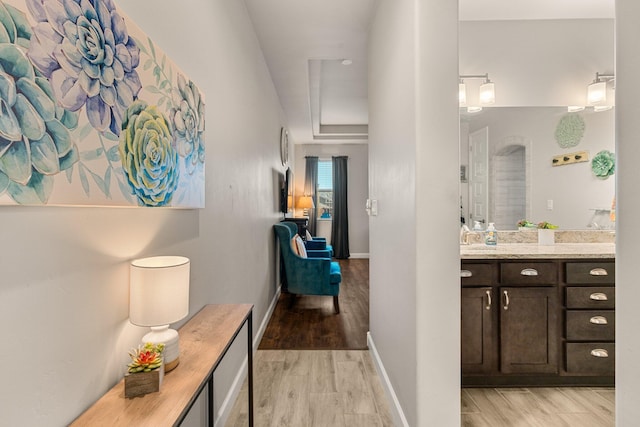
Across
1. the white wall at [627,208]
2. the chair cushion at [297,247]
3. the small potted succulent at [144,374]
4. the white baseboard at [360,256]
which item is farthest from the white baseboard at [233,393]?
the white baseboard at [360,256]

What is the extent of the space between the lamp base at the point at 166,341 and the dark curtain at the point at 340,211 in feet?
20.7

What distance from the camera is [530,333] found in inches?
81.9

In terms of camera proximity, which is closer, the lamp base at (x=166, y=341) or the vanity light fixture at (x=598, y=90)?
the lamp base at (x=166, y=341)

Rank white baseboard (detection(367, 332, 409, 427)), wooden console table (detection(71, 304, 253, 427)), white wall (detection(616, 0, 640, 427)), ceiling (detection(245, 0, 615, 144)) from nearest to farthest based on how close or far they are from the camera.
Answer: white wall (detection(616, 0, 640, 427)) → wooden console table (detection(71, 304, 253, 427)) → white baseboard (detection(367, 332, 409, 427)) → ceiling (detection(245, 0, 615, 144))

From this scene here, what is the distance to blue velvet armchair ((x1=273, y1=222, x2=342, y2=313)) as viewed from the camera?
11.8 feet

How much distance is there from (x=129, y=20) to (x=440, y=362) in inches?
67.3

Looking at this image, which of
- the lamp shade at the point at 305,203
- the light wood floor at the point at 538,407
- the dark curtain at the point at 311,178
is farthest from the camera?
the dark curtain at the point at 311,178

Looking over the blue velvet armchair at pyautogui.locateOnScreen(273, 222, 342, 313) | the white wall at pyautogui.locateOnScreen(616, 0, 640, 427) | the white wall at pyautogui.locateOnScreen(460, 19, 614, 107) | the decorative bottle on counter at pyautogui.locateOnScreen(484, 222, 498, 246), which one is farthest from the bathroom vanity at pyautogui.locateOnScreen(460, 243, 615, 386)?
the blue velvet armchair at pyautogui.locateOnScreen(273, 222, 342, 313)

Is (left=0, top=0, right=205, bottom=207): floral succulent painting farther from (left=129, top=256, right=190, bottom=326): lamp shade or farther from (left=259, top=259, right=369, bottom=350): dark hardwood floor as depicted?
(left=259, top=259, right=369, bottom=350): dark hardwood floor

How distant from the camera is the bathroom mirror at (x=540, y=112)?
2.60 meters

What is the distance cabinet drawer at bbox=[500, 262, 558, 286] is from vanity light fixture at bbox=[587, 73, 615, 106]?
A: 1566 millimetres

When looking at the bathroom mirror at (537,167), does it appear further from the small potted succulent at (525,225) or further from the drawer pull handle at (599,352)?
the drawer pull handle at (599,352)

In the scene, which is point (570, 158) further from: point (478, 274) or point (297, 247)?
point (297, 247)

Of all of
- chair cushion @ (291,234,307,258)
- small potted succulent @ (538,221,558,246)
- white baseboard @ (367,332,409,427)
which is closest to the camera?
white baseboard @ (367,332,409,427)
